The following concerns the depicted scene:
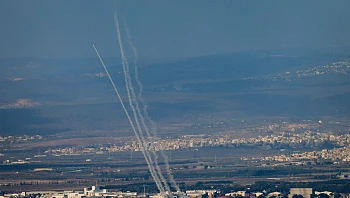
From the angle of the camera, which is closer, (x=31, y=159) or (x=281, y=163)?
(x=281, y=163)

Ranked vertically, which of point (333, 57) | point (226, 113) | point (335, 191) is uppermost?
Result: point (333, 57)

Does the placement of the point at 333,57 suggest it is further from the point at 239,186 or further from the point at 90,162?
the point at 239,186

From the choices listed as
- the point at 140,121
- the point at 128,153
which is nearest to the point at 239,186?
the point at 128,153

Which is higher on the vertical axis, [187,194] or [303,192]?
[187,194]

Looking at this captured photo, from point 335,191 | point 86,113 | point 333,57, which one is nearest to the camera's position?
point 335,191

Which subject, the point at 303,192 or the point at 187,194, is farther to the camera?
the point at 187,194

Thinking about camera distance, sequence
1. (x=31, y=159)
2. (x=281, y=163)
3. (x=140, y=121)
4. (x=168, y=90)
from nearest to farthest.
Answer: (x=281, y=163)
(x=31, y=159)
(x=140, y=121)
(x=168, y=90)

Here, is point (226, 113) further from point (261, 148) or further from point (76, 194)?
point (76, 194)

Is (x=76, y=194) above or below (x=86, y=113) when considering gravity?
below

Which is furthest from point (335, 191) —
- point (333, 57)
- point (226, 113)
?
point (333, 57)
